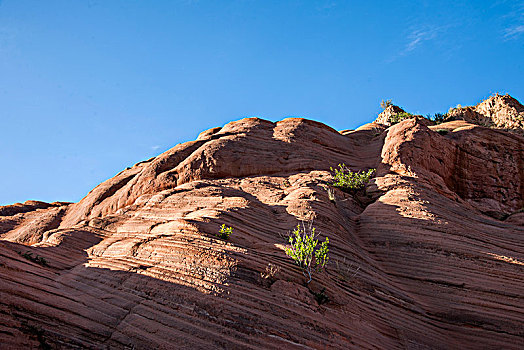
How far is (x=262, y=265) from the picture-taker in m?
6.05

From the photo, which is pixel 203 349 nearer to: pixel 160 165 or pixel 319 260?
pixel 319 260

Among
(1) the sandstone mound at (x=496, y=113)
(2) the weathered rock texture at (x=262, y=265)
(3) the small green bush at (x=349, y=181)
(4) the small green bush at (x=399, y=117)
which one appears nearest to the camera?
(2) the weathered rock texture at (x=262, y=265)

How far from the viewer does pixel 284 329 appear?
473 centimetres

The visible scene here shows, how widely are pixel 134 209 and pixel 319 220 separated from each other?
17.2 feet

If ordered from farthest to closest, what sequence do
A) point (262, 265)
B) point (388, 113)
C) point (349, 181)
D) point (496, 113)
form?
point (496, 113) < point (388, 113) < point (349, 181) < point (262, 265)

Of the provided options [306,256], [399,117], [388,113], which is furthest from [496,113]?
[306,256]

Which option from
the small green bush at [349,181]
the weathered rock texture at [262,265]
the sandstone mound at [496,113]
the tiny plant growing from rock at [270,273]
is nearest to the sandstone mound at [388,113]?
the sandstone mound at [496,113]

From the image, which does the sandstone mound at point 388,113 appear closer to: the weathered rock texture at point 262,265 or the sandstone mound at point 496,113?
A: the sandstone mound at point 496,113

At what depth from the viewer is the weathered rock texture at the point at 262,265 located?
4594 millimetres

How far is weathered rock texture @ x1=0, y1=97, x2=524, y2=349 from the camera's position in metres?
4.59

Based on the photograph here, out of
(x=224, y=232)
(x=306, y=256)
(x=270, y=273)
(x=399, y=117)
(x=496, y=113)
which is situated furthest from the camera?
(x=496, y=113)

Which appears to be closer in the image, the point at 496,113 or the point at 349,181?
the point at 349,181

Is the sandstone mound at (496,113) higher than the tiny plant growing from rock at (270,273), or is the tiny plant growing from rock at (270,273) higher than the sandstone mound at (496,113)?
the sandstone mound at (496,113)

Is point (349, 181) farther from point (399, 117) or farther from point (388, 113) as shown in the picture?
point (388, 113)
